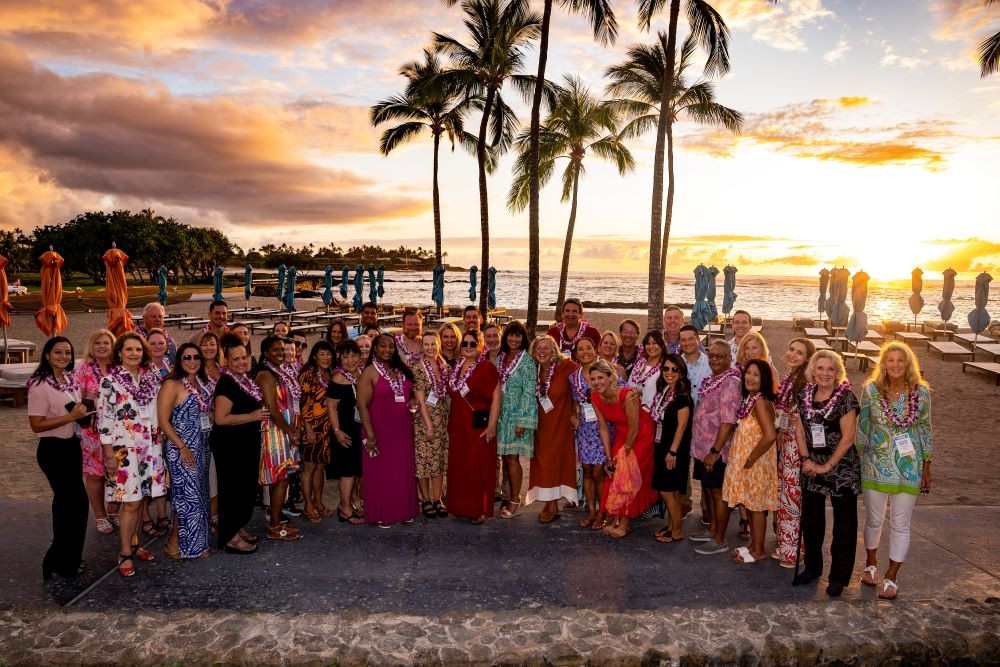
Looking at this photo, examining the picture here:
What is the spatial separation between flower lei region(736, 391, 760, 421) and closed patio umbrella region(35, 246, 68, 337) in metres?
11.5

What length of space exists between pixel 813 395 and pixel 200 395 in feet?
17.5

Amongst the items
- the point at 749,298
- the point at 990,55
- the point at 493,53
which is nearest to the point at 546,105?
the point at 493,53

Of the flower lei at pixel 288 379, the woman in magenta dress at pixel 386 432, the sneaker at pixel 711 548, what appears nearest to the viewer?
the sneaker at pixel 711 548

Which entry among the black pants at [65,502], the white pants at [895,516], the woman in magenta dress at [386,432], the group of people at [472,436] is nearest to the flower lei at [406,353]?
the group of people at [472,436]

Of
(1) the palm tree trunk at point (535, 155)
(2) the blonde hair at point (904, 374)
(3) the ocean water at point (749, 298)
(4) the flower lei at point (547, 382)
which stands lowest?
(3) the ocean water at point (749, 298)

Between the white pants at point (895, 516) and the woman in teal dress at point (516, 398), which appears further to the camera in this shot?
the woman in teal dress at point (516, 398)

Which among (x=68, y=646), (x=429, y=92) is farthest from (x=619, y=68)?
(x=68, y=646)

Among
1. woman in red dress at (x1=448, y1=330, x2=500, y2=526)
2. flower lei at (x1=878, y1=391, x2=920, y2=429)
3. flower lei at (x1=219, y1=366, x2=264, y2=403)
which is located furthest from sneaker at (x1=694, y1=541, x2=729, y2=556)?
flower lei at (x1=219, y1=366, x2=264, y2=403)

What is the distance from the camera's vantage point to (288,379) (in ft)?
19.0

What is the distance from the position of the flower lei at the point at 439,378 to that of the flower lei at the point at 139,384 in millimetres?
2466

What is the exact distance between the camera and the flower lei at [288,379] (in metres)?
5.60

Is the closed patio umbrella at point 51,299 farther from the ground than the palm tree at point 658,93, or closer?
closer

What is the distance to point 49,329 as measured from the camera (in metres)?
10.6

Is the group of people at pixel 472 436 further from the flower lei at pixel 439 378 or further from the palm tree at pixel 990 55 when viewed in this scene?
the palm tree at pixel 990 55
